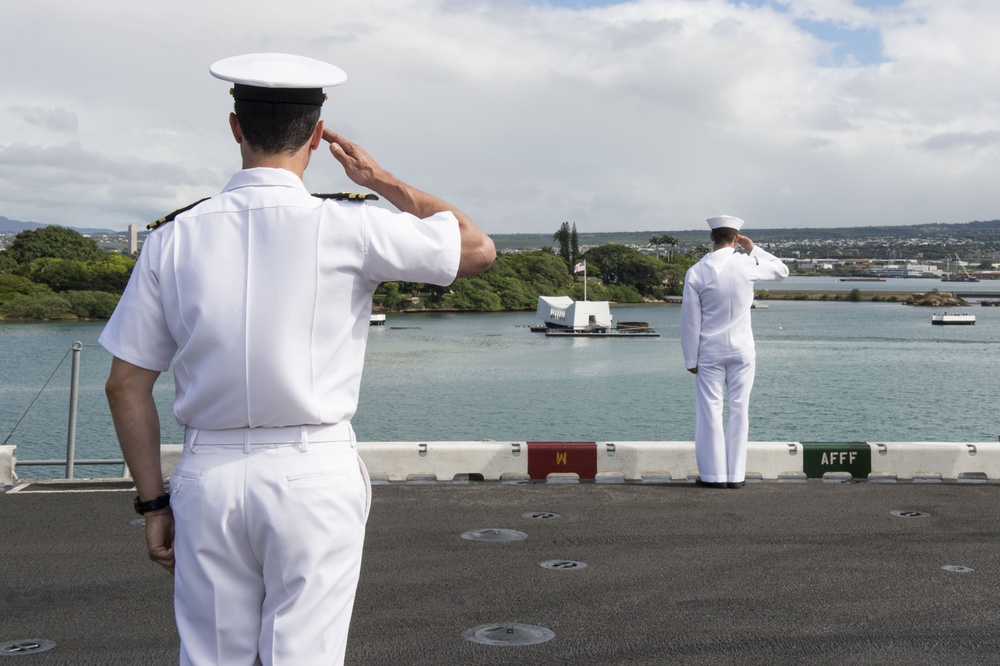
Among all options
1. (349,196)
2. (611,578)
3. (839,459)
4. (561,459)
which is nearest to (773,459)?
(839,459)

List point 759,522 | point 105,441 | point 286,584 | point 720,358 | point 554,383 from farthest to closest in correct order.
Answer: point 554,383
point 105,441
point 720,358
point 759,522
point 286,584

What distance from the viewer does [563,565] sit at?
19.9 ft

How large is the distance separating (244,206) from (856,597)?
13.9 feet

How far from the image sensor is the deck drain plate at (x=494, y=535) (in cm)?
666

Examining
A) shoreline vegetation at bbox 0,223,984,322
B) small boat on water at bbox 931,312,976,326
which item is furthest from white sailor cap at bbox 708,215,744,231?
small boat on water at bbox 931,312,976,326

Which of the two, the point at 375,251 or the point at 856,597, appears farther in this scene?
the point at 856,597

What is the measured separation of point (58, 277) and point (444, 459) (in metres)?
125

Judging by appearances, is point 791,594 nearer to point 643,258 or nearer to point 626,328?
point 626,328

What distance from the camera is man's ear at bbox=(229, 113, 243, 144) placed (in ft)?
8.12

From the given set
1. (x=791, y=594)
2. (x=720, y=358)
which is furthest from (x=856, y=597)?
(x=720, y=358)

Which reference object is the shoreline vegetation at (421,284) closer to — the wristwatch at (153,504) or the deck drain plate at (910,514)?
the deck drain plate at (910,514)

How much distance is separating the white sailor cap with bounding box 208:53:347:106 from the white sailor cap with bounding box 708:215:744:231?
6.82 m

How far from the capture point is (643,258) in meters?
168

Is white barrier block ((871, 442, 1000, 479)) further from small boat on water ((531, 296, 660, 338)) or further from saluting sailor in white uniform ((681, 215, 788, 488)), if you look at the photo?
small boat on water ((531, 296, 660, 338))
